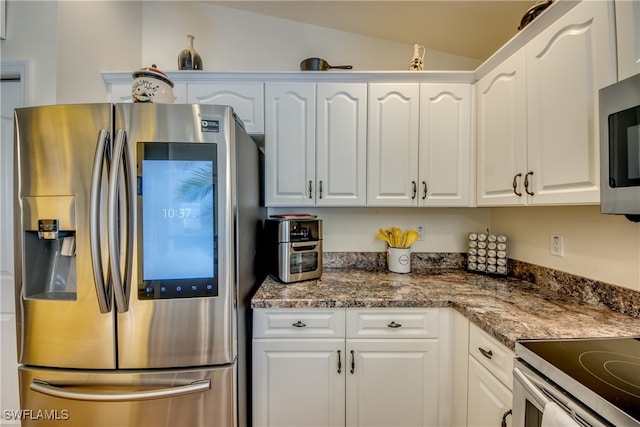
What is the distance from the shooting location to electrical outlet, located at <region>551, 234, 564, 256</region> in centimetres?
140

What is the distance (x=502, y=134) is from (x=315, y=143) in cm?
105

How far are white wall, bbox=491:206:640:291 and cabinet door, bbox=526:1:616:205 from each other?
11.1 inches

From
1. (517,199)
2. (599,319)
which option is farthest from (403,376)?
(517,199)

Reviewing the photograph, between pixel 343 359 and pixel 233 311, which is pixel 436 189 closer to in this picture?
pixel 343 359

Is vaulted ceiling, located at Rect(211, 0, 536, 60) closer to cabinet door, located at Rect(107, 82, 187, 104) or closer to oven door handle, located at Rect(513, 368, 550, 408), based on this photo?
cabinet door, located at Rect(107, 82, 187, 104)

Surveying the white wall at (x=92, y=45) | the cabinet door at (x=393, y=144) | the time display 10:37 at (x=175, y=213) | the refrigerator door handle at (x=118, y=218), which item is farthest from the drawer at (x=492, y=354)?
the white wall at (x=92, y=45)

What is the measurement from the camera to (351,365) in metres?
1.31

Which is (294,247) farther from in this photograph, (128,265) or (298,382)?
(128,265)

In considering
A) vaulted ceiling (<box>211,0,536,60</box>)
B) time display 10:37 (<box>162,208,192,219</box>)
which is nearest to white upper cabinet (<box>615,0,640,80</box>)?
vaulted ceiling (<box>211,0,536,60</box>)

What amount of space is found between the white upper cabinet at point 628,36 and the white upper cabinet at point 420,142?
31.9 inches

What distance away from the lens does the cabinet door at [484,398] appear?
0.99 m

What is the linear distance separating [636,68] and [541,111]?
1.14 feet

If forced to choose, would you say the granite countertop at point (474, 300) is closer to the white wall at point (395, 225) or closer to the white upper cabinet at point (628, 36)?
the white wall at point (395, 225)

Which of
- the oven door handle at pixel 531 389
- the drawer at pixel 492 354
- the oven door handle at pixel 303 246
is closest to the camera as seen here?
the oven door handle at pixel 531 389
